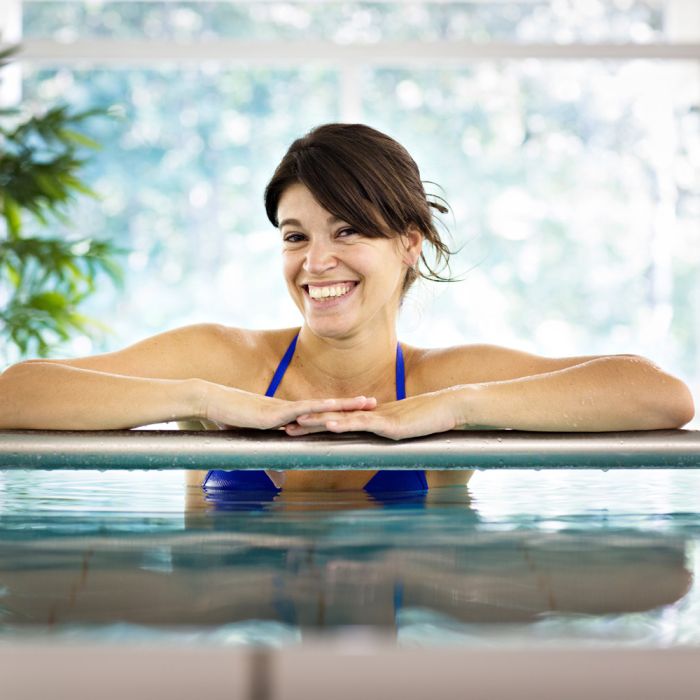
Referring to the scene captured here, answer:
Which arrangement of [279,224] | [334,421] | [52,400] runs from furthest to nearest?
[279,224] → [52,400] → [334,421]

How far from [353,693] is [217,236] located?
20.7ft

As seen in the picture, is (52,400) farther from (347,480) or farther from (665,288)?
(665,288)

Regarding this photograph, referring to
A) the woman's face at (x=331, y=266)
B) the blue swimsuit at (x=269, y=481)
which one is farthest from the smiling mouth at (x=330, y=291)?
the blue swimsuit at (x=269, y=481)

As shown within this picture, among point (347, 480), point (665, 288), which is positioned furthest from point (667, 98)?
point (347, 480)

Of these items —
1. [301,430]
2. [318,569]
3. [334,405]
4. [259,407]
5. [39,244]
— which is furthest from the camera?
[39,244]

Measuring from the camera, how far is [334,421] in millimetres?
1315

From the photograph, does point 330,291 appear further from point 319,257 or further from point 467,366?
point 467,366

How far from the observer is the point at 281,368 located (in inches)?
89.3

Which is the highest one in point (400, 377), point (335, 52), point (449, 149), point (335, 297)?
point (335, 52)

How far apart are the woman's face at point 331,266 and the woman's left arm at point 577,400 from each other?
47cm

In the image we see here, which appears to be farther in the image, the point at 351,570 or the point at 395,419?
the point at 395,419

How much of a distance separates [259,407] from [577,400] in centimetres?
54

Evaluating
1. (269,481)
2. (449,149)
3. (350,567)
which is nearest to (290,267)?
(269,481)

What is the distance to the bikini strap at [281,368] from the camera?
2.26 metres
